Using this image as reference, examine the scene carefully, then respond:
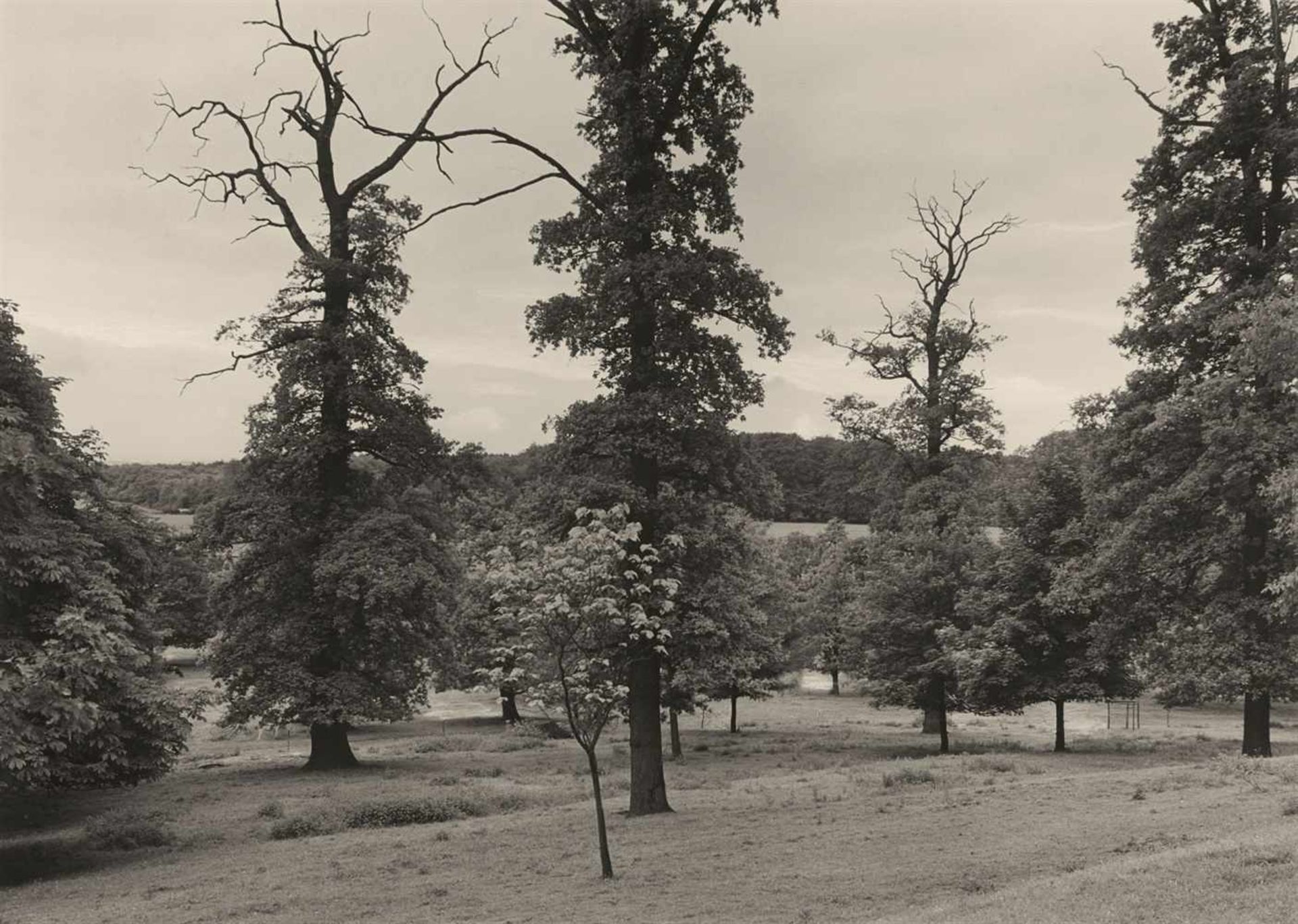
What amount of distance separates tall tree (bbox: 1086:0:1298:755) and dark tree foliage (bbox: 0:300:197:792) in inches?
948

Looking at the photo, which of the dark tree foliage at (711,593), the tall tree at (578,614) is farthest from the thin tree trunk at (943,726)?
the tall tree at (578,614)

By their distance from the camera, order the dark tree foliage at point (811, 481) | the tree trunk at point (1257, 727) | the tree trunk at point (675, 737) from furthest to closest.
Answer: the dark tree foliage at point (811, 481) → the tree trunk at point (675, 737) → the tree trunk at point (1257, 727)

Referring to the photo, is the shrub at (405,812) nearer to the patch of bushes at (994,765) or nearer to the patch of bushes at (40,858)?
the patch of bushes at (40,858)

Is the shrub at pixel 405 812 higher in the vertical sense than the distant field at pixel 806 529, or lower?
lower

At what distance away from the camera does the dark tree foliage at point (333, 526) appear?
95.5 feet

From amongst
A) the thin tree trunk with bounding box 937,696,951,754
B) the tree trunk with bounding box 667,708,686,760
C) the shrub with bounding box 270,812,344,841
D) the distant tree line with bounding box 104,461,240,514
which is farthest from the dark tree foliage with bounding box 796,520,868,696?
the distant tree line with bounding box 104,461,240,514

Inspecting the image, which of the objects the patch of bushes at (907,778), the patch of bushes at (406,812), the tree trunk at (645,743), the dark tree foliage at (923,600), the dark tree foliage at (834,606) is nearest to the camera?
the tree trunk at (645,743)

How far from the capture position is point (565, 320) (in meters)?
21.0

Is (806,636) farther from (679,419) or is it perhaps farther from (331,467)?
(679,419)

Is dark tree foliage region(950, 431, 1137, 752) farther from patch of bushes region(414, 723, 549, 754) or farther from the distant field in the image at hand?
the distant field

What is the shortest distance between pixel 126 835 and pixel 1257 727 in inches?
1092

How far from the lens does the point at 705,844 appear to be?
56.1ft

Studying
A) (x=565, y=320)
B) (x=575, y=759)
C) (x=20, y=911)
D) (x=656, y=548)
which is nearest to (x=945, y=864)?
(x=656, y=548)

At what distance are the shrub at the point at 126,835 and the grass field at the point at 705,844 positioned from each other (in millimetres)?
63
